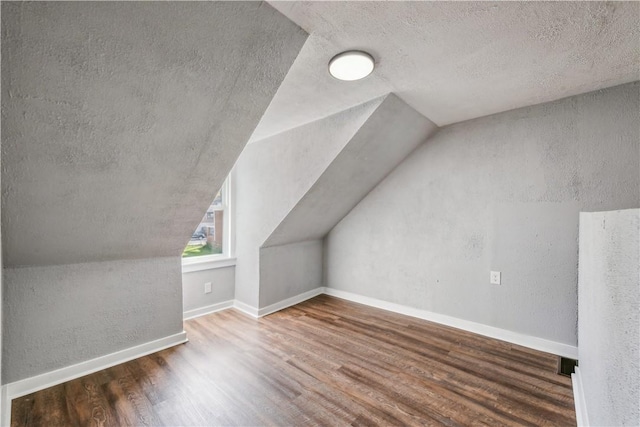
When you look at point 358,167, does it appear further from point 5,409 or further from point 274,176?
point 5,409

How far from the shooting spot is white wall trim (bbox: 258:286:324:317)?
3015 millimetres

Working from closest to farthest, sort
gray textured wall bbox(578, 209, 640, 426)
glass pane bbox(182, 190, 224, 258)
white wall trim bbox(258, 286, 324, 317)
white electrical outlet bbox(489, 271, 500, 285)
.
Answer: gray textured wall bbox(578, 209, 640, 426), white electrical outlet bbox(489, 271, 500, 285), white wall trim bbox(258, 286, 324, 317), glass pane bbox(182, 190, 224, 258)

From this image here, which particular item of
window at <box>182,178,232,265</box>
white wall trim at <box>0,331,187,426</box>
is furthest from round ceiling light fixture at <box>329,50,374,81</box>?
white wall trim at <box>0,331,187,426</box>

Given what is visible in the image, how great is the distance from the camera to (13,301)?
5.76ft

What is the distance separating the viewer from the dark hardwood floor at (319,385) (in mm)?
1543

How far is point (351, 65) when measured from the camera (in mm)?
1604

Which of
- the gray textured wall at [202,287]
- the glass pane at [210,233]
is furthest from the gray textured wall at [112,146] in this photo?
the glass pane at [210,233]

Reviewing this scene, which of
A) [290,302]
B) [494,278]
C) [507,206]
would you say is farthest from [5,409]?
[507,206]

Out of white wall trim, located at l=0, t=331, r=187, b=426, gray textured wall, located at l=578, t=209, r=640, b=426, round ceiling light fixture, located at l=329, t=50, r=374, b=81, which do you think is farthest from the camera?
white wall trim, located at l=0, t=331, r=187, b=426

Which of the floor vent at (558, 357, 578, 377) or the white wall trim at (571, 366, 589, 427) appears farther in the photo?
the floor vent at (558, 357, 578, 377)

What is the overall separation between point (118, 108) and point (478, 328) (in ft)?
10.5

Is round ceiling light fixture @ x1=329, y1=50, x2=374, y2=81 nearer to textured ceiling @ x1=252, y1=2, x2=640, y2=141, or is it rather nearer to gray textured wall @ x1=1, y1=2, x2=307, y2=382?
textured ceiling @ x1=252, y1=2, x2=640, y2=141

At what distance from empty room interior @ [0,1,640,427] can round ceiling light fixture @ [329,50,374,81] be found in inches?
0.5

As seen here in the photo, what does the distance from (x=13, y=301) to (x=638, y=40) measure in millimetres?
3998
